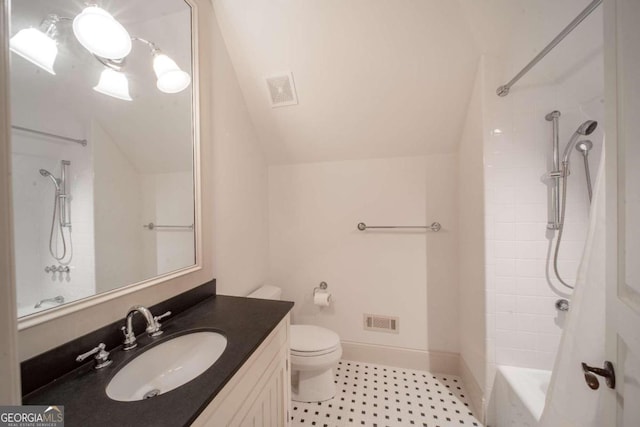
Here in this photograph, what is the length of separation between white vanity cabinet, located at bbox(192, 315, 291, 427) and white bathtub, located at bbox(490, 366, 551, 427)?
1164mm

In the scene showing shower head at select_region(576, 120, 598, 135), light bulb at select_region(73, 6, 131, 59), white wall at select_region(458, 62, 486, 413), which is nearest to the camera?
light bulb at select_region(73, 6, 131, 59)

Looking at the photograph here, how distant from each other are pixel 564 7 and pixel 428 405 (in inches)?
88.4

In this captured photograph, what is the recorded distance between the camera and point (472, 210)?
4.89 ft

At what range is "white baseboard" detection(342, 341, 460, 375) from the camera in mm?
1790

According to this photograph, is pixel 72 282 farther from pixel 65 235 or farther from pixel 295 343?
pixel 295 343

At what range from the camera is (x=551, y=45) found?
97 cm

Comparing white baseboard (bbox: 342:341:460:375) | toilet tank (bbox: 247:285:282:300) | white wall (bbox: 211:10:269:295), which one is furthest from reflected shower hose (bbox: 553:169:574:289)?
white wall (bbox: 211:10:269:295)

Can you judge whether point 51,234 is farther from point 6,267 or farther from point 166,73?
point 166,73

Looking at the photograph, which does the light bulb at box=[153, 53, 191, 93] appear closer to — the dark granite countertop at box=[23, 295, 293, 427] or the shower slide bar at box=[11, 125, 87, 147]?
the shower slide bar at box=[11, 125, 87, 147]

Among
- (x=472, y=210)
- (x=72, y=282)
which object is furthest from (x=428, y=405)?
(x=72, y=282)

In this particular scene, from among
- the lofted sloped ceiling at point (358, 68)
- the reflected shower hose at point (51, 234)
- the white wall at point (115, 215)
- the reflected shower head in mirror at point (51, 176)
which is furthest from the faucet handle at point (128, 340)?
the lofted sloped ceiling at point (358, 68)

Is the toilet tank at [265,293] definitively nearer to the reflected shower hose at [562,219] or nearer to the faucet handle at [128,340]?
the faucet handle at [128,340]

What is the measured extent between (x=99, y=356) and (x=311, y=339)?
1173mm

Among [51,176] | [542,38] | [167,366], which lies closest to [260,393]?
[167,366]
